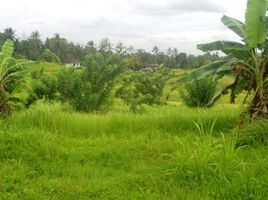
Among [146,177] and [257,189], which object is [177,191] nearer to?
[146,177]

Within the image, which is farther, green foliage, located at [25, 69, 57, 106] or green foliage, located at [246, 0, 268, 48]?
green foliage, located at [25, 69, 57, 106]

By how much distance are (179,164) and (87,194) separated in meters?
1.27

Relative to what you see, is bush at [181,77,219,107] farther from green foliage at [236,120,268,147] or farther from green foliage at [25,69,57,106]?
green foliage at [236,120,268,147]

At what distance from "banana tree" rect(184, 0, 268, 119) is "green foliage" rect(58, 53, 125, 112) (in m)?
4.83

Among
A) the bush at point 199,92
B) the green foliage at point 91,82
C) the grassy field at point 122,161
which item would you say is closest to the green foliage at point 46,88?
the green foliage at point 91,82

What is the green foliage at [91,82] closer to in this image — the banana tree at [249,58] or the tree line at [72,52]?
the banana tree at [249,58]

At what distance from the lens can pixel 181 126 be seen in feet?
25.4

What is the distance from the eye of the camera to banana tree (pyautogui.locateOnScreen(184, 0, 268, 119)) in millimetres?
7395

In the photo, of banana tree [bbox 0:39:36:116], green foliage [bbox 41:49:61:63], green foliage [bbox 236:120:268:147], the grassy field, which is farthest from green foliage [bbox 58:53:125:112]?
green foliage [bbox 41:49:61:63]

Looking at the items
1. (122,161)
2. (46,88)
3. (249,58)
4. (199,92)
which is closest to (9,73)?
(46,88)

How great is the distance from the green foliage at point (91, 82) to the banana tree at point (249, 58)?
15.8 feet

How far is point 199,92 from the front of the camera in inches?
540

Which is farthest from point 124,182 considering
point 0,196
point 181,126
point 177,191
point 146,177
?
point 181,126

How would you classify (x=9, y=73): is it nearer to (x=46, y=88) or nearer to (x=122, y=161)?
(x=46, y=88)
